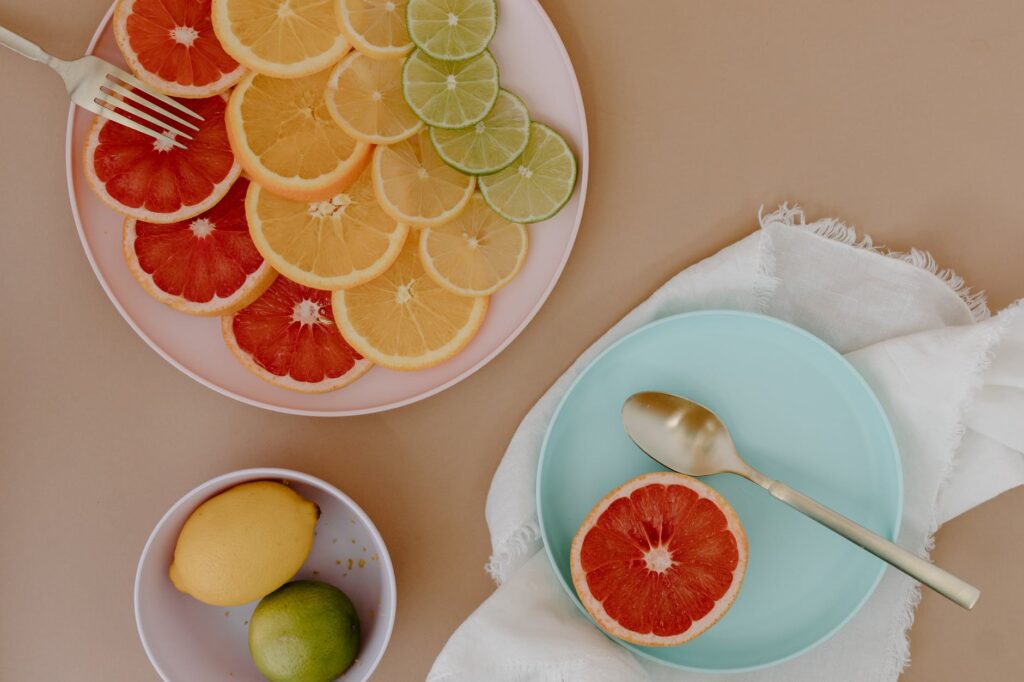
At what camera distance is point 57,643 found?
114 centimetres

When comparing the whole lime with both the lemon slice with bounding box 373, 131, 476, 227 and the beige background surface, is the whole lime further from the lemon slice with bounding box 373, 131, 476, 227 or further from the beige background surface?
the lemon slice with bounding box 373, 131, 476, 227

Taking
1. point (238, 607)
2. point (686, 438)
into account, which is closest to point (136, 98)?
point (238, 607)

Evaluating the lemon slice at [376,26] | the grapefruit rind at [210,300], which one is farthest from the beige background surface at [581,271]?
the lemon slice at [376,26]

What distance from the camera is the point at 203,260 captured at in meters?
1.03

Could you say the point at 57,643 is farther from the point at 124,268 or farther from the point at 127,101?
the point at 127,101

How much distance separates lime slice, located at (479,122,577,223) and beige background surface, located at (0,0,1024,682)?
10 centimetres

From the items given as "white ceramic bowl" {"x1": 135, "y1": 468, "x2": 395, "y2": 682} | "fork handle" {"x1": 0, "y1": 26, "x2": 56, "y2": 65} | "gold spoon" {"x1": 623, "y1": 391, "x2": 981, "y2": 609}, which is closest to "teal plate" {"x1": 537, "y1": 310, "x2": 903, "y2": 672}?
"gold spoon" {"x1": 623, "y1": 391, "x2": 981, "y2": 609}

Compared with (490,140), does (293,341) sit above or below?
below

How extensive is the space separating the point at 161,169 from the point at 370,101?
1.00ft

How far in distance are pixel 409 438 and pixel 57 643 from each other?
0.63 meters

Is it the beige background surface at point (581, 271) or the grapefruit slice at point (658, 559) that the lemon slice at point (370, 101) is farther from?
the grapefruit slice at point (658, 559)

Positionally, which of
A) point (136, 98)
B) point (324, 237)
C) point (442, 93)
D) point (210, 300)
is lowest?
point (210, 300)

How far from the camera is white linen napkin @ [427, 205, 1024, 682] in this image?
1.02m

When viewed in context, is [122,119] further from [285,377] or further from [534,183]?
[534,183]
